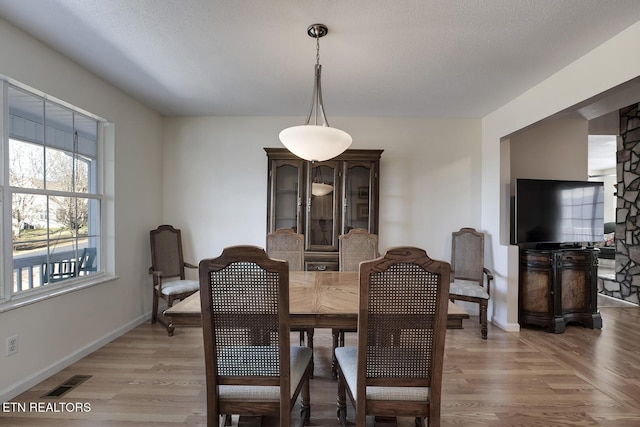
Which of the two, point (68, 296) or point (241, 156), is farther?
point (241, 156)

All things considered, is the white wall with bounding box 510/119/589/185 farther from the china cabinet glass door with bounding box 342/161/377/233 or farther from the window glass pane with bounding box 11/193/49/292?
the window glass pane with bounding box 11/193/49/292

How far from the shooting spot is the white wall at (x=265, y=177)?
3.91 metres

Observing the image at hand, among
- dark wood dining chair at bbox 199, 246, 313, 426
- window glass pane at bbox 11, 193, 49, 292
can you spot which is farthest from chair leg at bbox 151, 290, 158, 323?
dark wood dining chair at bbox 199, 246, 313, 426

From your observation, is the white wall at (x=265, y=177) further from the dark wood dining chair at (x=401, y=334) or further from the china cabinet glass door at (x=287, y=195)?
the dark wood dining chair at (x=401, y=334)

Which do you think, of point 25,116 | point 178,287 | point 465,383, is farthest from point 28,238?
point 465,383

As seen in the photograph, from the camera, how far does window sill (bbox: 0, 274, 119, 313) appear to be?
2.05 metres

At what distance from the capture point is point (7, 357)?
203cm

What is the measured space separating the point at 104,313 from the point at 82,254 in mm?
588

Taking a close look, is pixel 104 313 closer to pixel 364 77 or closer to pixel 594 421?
pixel 364 77

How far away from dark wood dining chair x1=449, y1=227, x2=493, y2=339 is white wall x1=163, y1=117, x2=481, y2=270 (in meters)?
0.20

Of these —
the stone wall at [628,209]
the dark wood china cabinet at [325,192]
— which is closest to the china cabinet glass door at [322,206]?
the dark wood china cabinet at [325,192]

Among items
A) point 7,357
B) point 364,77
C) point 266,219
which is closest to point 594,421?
point 364,77

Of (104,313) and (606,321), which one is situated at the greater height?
(104,313)

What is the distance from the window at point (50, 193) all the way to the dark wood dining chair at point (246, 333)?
1761 millimetres
